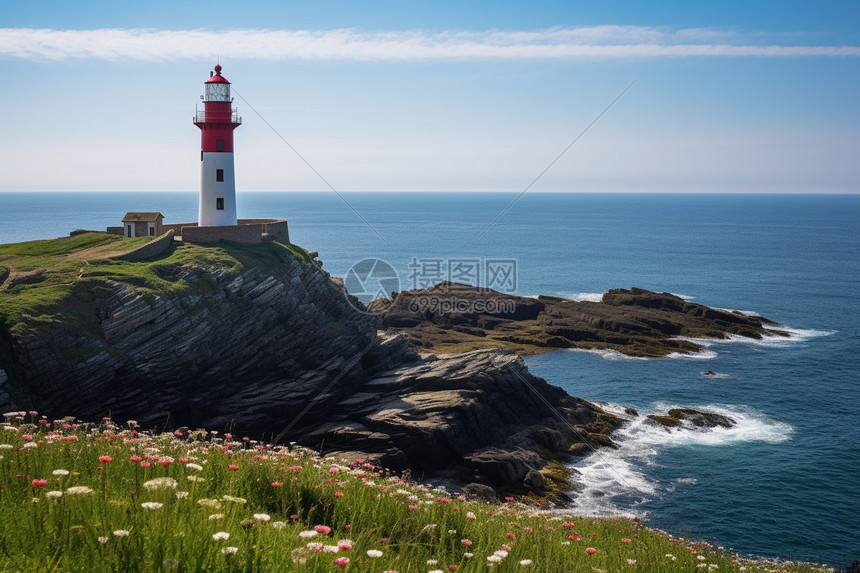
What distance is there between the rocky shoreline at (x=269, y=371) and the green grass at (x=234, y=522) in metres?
16.2

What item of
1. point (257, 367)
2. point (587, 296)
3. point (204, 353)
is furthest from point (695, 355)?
point (204, 353)

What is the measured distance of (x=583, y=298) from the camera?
82438 millimetres

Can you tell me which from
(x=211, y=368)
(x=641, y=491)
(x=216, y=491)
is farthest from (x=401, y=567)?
(x=641, y=491)

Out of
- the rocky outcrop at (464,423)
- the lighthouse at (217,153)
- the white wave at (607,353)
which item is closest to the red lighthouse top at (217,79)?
the lighthouse at (217,153)

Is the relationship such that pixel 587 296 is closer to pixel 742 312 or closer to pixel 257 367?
pixel 742 312


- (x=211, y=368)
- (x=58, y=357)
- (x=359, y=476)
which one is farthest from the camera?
(x=211, y=368)

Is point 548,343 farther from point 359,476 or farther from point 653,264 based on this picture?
point 653,264

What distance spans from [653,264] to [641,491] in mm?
92559

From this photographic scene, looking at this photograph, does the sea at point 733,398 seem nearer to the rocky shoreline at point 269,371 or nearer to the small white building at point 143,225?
the rocky shoreline at point 269,371

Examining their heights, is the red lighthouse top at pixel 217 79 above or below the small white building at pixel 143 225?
above

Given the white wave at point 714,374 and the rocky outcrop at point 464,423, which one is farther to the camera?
the white wave at point 714,374

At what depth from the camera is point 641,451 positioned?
36406 mm

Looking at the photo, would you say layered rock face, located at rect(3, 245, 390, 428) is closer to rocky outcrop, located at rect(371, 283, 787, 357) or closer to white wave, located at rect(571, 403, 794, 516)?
white wave, located at rect(571, 403, 794, 516)

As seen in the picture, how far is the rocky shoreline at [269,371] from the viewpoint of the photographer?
2516 cm
